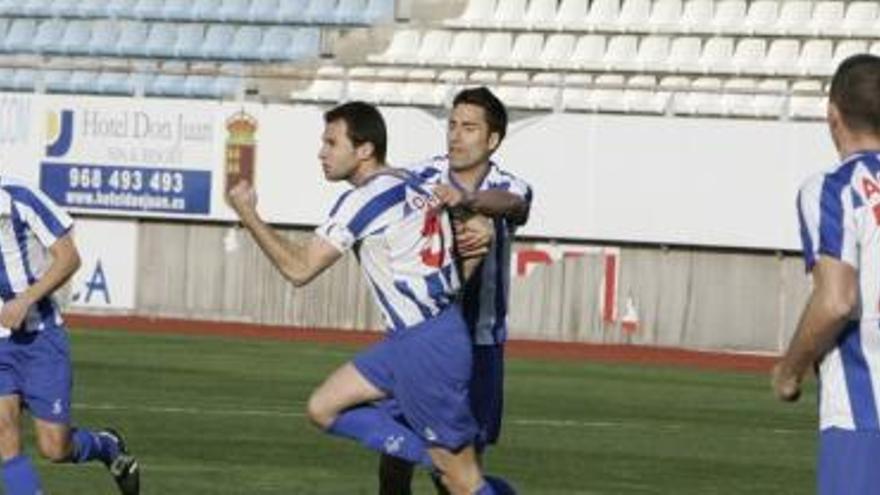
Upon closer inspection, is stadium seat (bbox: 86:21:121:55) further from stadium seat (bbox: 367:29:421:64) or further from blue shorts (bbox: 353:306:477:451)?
blue shorts (bbox: 353:306:477:451)

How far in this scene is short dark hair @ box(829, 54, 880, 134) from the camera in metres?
7.54

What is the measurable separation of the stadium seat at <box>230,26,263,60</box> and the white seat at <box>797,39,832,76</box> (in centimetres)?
893

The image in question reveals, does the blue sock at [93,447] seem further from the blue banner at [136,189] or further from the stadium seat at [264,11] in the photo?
the stadium seat at [264,11]

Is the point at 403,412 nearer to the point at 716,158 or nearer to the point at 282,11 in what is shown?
the point at 716,158

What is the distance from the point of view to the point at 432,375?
11039 mm

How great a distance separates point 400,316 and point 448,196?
0.56 meters

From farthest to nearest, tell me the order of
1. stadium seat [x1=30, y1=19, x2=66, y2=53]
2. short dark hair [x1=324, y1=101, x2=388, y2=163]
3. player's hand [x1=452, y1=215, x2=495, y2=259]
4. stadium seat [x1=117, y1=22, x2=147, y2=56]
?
stadium seat [x1=30, y1=19, x2=66, y2=53] → stadium seat [x1=117, y1=22, x2=147, y2=56] → player's hand [x1=452, y1=215, x2=495, y2=259] → short dark hair [x1=324, y1=101, x2=388, y2=163]

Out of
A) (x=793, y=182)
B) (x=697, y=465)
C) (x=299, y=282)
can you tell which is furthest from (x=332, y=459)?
(x=793, y=182)

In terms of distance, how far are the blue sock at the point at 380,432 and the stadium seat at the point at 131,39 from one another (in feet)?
102

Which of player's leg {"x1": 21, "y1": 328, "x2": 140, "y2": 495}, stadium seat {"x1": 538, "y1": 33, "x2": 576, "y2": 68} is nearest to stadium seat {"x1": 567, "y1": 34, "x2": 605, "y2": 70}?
stadium seat {"x1": 538, "y1": 33, "x2": 576, "y2": 68}

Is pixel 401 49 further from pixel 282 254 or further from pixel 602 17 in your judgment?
pixel 282 254

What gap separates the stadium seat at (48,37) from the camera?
139ft

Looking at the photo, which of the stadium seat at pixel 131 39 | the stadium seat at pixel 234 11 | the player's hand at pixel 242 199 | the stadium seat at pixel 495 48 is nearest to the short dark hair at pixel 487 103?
the player's hand at pixel 242 199

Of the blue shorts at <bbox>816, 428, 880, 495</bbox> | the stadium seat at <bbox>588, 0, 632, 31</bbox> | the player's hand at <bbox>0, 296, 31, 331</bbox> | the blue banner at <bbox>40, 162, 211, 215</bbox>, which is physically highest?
the stadium seat at <bbox>588, 0, 632, 31</bbox>
